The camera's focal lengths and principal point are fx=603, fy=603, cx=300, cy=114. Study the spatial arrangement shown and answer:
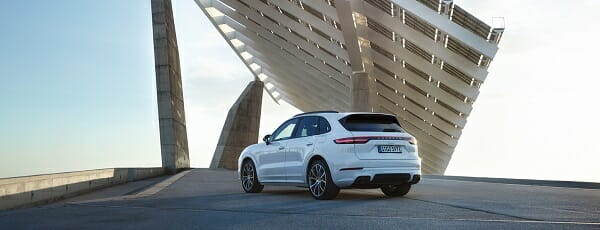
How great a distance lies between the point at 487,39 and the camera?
2003 centimetres

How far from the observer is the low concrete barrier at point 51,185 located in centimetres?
902

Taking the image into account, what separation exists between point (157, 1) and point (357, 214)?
16558mm

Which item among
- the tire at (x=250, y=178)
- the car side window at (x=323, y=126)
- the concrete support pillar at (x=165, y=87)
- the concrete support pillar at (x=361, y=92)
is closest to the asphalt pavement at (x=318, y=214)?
the car side window at (x=323, y=126)

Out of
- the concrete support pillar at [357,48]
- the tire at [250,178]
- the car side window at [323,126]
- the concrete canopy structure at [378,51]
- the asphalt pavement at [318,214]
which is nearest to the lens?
the asphalt pavement at [318,214]

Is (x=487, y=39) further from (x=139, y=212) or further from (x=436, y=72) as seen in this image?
(x=139, y=212)

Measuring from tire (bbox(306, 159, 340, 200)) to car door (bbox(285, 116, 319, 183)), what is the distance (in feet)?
0.62

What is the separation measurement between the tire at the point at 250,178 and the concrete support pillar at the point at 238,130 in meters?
28.7

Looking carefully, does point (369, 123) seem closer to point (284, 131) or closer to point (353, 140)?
point (353, 140)

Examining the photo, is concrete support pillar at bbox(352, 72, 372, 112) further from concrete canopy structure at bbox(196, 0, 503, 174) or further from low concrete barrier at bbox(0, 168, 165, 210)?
low concrete barrier at bbox(0, 168, 165, 210)

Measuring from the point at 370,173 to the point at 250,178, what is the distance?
2.88m

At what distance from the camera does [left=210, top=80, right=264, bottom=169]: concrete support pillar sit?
39.6 metres

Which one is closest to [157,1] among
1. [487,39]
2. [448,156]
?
[487,39]

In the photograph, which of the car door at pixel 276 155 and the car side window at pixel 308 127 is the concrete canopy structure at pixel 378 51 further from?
the car side window at pixel 308 127

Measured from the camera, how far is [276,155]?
9.51 meters
